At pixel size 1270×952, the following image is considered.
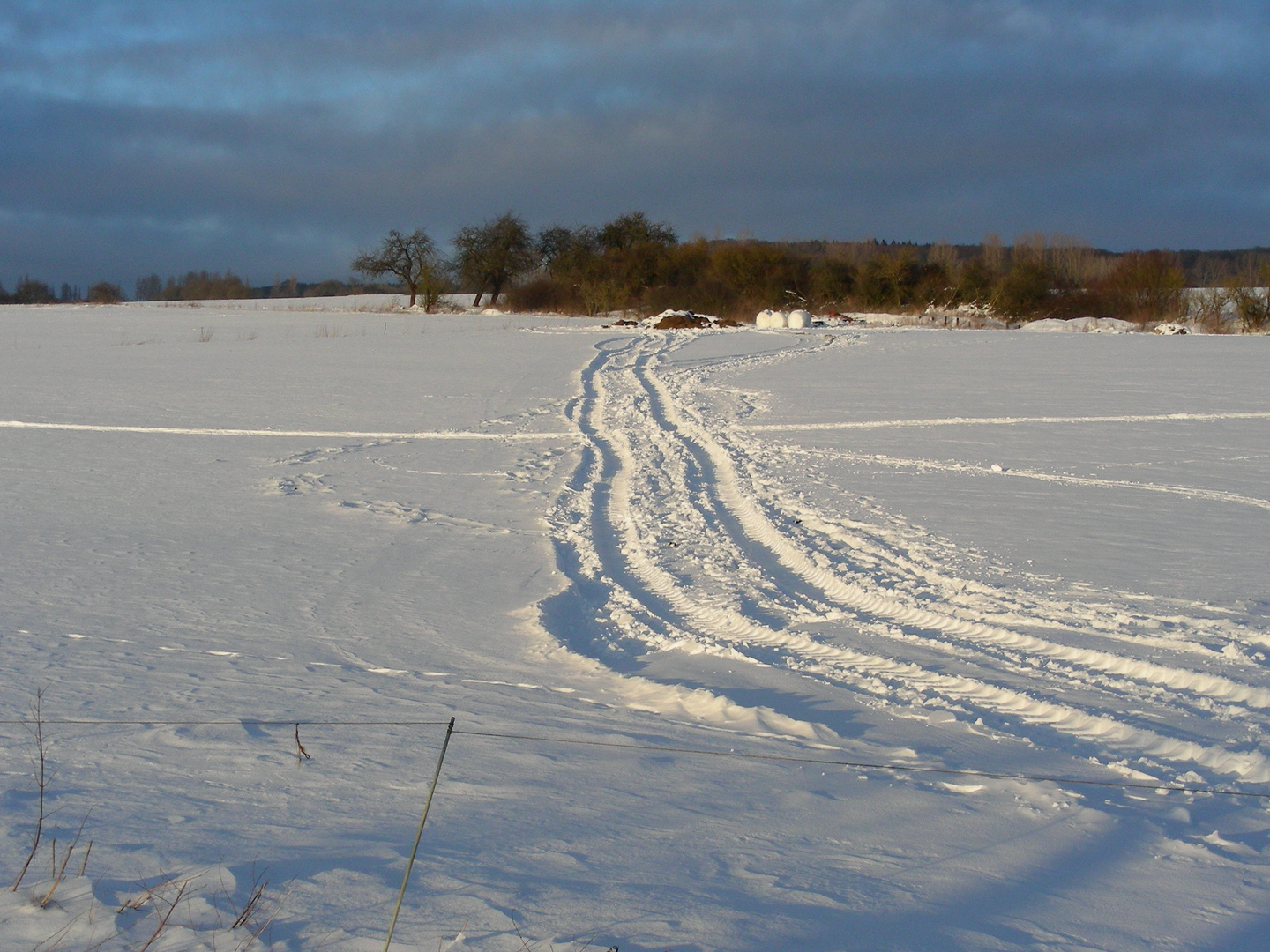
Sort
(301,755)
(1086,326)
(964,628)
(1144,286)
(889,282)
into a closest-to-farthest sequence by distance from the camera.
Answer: (301,755)
(964,628)
(1086,326)
(1144,286)
(889,282)

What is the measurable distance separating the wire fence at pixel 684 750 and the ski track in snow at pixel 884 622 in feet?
0.58

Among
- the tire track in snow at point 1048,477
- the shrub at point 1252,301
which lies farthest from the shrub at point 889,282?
the tire track in snow at point 1048,477

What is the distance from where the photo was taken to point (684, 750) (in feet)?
12.3

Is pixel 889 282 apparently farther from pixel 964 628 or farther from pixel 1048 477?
pixel 964 628

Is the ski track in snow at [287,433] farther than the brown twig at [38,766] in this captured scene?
Yes

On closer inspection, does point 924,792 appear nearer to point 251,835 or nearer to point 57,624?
point 251,835

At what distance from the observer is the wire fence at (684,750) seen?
346cm

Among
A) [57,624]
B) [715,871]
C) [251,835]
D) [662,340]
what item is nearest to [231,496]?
[57,624]

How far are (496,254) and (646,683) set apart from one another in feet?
179

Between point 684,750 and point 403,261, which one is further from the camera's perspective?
point 403,261

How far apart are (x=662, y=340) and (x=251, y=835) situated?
24.3 m

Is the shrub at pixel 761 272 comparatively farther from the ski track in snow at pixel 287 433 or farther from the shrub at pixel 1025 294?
the ski track in snow at pixel 287 433

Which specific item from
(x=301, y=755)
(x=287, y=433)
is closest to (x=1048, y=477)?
(x=301, y=755)

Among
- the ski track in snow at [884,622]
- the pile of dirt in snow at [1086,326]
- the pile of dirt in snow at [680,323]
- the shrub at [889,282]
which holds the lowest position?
the ski track in snow at [884,622]
